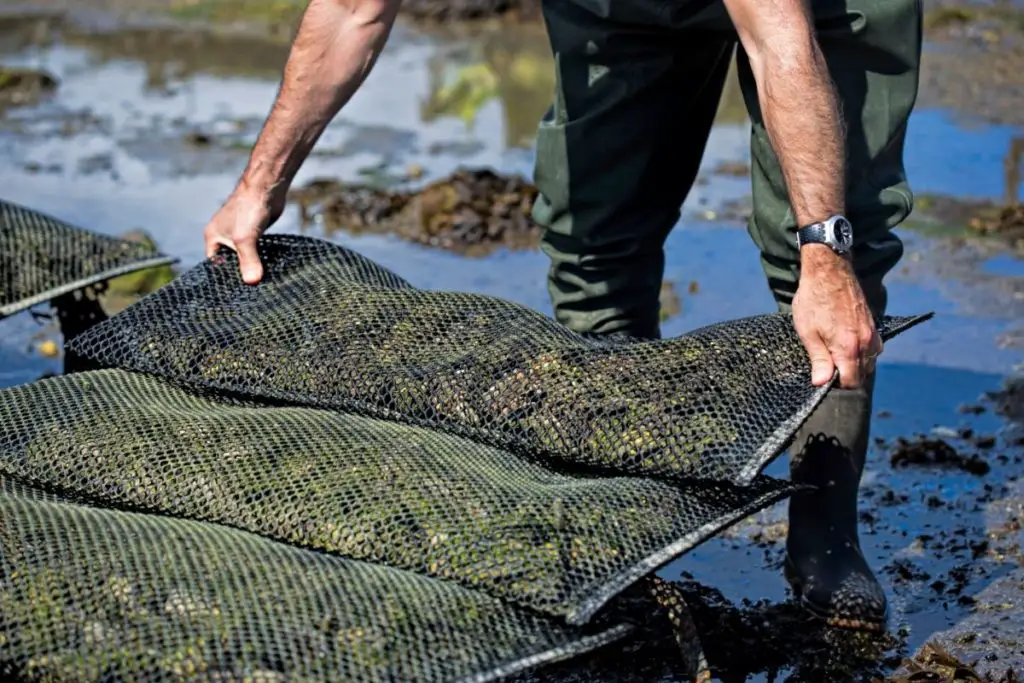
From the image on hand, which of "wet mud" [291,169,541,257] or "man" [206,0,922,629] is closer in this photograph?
"man" [206,0,922,629]

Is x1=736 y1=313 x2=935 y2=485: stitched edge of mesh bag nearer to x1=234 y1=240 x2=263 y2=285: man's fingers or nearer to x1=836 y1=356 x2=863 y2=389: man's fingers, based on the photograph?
x1=836 y1=356 x2=863 y2=389: man's fingers

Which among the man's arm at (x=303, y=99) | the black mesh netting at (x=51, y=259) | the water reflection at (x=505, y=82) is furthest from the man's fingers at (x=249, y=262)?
the water reflection at (x=505, y=82)

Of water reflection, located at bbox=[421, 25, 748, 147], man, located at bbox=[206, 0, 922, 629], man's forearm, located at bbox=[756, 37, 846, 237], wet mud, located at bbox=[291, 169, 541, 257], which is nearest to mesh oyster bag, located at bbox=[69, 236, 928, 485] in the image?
man, located at bbox=[206, 0, 922, 629]

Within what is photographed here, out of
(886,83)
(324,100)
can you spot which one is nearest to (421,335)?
(324,100)

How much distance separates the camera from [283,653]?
7.27 ft

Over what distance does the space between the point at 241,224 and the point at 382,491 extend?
3.29 feet

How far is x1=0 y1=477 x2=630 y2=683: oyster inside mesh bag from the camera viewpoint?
221 cm

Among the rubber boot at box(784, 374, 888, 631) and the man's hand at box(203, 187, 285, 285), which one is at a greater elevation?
the man's hand at box(203, 187, 285, 285)

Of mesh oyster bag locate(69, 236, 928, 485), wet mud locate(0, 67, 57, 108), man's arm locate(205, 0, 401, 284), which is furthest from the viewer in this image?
wet mud locate(0, 67, 57, 108)

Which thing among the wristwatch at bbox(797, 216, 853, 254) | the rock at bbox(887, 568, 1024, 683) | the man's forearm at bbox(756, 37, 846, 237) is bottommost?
the rock at bbox(887, 568, 1024, 683)

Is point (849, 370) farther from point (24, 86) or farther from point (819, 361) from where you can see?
point (24, 86)

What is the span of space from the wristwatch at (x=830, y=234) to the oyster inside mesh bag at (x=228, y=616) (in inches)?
33.8

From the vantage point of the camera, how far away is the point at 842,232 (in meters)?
2.77

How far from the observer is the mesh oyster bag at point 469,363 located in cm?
265
